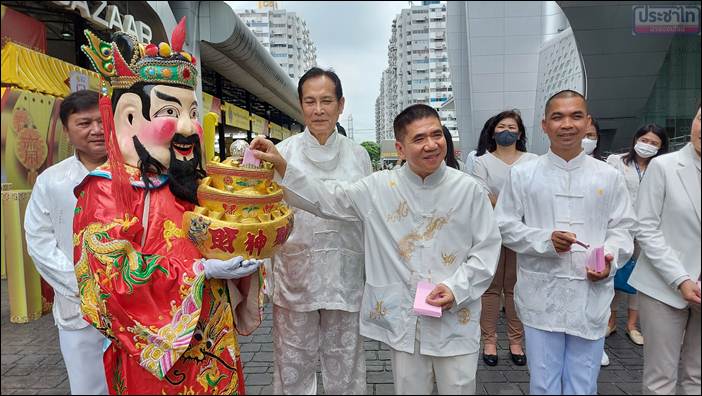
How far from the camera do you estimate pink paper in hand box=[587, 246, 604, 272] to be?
2.14 metres

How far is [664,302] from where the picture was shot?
2.17m

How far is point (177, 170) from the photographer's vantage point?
2.11 m

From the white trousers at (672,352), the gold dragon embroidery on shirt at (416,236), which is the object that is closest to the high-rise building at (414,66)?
the gold dragon embroidery on shirt at (416,236)

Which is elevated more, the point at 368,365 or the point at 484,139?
the point at 484,139

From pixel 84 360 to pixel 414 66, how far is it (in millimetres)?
3395

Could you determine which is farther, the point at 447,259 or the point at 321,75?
the point at 321,75

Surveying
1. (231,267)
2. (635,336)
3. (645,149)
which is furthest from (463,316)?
(645,149)

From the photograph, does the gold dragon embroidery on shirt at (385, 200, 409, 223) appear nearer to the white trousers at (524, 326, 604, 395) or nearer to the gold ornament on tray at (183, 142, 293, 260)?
the gold ornament on tray at (183, 142, 293, 260)

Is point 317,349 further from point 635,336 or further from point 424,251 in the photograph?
point 635,336

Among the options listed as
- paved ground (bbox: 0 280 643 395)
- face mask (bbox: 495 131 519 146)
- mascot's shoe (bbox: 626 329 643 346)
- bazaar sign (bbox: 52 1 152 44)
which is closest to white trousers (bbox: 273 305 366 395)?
paved ground (bbox: 0 280 643 395)

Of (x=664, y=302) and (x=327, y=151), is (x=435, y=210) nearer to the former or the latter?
(x=327, y=151)

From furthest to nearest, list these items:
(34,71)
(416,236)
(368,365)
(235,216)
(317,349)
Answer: (34,71)
(368,365)
(317,349)
(416,236)
(235,216)

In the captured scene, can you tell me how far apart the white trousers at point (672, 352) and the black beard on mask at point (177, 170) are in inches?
90.7

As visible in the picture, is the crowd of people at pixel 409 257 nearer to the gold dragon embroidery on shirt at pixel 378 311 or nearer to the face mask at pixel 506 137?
the gold dragon embroidery on shirt at pixel 378 311
